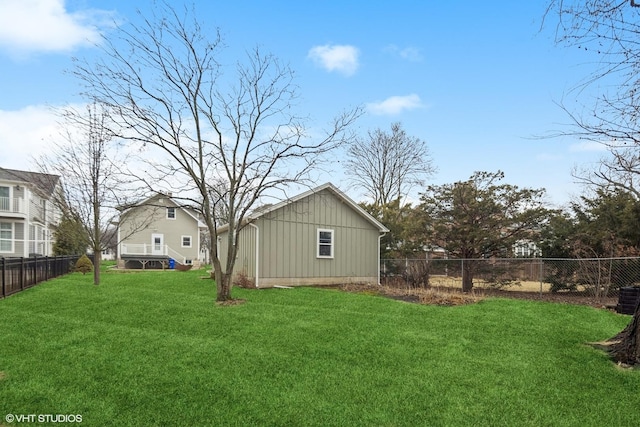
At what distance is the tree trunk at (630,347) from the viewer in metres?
5.42

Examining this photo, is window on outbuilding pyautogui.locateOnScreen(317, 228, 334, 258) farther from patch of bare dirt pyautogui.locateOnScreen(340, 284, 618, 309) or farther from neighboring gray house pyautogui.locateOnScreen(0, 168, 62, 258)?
neighboring gray house pyautogui.locateOnScreen(0, 168, 62, 258)

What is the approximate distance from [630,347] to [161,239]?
31.8 m

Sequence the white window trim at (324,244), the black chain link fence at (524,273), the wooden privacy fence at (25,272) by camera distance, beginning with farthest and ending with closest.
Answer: the white window trim at (324,244) → the black chain link fence at (524,273) → the wooden privacy fence at (25,272)

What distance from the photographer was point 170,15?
35.4 ft

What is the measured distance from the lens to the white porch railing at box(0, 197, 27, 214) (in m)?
24.9

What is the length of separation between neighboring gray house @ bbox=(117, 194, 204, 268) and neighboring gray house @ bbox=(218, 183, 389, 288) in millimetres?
15349

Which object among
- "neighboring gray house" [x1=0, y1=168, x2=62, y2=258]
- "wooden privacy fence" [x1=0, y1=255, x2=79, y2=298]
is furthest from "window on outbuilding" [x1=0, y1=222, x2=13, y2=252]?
"wooden privacy fence" [x1=0, y1=255, x2=79, y2=298]

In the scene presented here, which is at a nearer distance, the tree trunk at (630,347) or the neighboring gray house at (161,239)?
the tree trunk at (630,347)

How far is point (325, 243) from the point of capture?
16453mm

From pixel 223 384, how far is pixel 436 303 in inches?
295

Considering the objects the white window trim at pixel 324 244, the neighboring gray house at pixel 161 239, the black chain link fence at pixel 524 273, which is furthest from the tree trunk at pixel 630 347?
the neighboring gray house at pixel 161 239

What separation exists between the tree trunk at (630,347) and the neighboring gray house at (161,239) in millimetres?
27715

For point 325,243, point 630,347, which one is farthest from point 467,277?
point 630,347

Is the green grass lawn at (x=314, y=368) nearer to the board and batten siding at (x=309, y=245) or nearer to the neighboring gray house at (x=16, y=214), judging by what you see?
the board and batten siding at (x=309, y=245)
